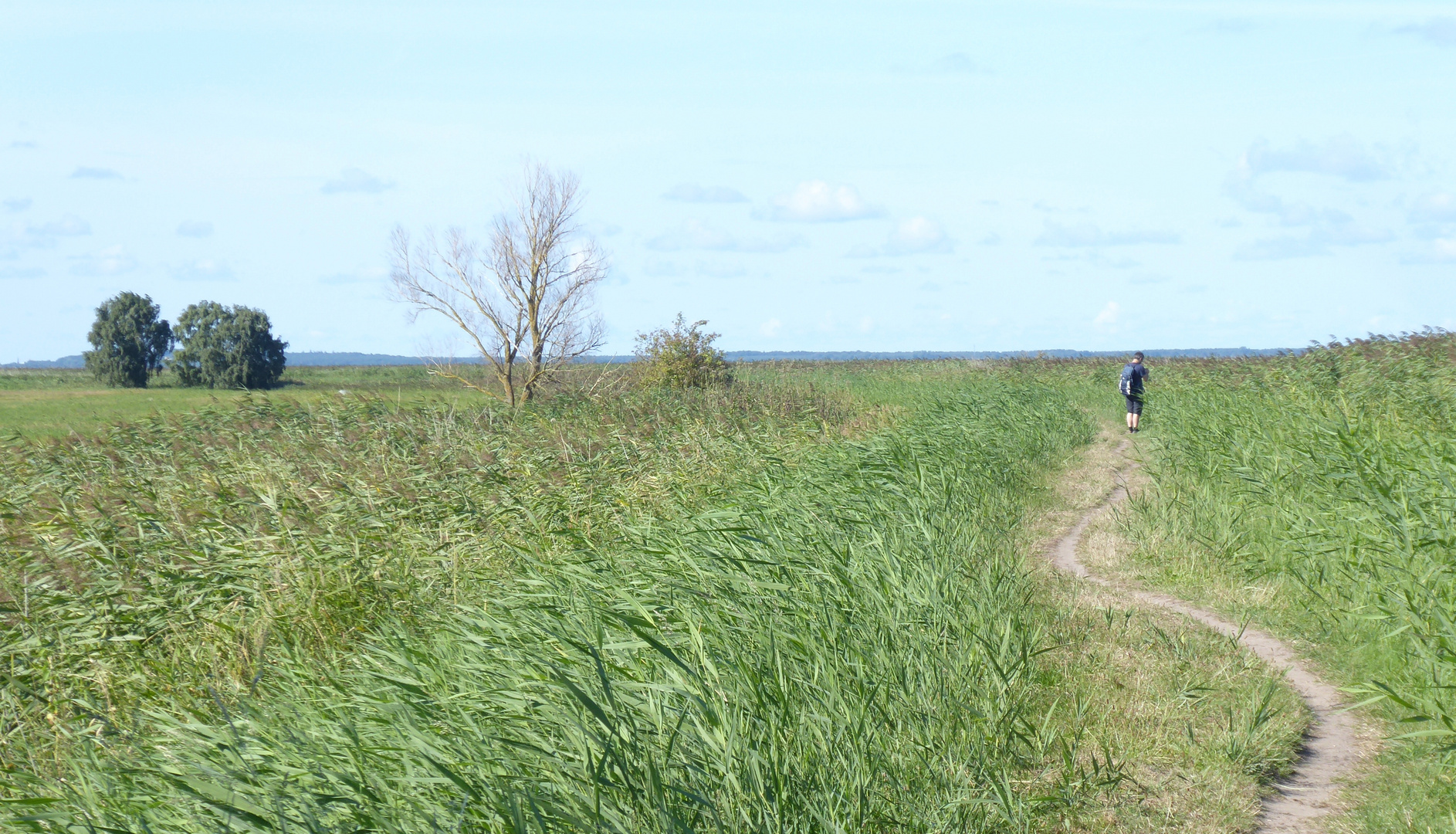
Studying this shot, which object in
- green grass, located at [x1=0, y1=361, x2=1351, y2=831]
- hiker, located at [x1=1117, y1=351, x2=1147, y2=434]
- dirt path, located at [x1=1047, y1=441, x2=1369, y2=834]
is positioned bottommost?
dirt path, located at [x1=1047, y1=441, x2=1369, y2=834]

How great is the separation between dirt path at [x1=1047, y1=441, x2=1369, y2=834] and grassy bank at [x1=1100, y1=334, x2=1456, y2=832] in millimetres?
133

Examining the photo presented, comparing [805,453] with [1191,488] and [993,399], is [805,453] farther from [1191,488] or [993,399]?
[993,399]

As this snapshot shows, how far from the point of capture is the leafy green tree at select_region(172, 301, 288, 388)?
68375mm

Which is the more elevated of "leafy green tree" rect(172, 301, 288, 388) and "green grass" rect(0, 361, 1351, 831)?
"leafy green tree" rect(172, 301, 288, 388)

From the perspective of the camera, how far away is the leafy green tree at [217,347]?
224 feet

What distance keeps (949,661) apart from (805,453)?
6.24 meters

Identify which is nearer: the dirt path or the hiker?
the dirt path

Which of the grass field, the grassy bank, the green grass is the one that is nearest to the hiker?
the grassy bank

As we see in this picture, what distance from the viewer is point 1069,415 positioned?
61.2 feet

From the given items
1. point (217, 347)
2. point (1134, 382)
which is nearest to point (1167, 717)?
point (1134, 382)

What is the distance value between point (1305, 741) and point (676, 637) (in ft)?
11.1

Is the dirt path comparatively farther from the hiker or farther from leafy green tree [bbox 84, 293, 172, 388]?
leafy green tree [bbox 84, 293, 172, 388]

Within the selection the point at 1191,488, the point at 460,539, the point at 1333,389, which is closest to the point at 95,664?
the point at 460,539

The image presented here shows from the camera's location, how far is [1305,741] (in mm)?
4746
